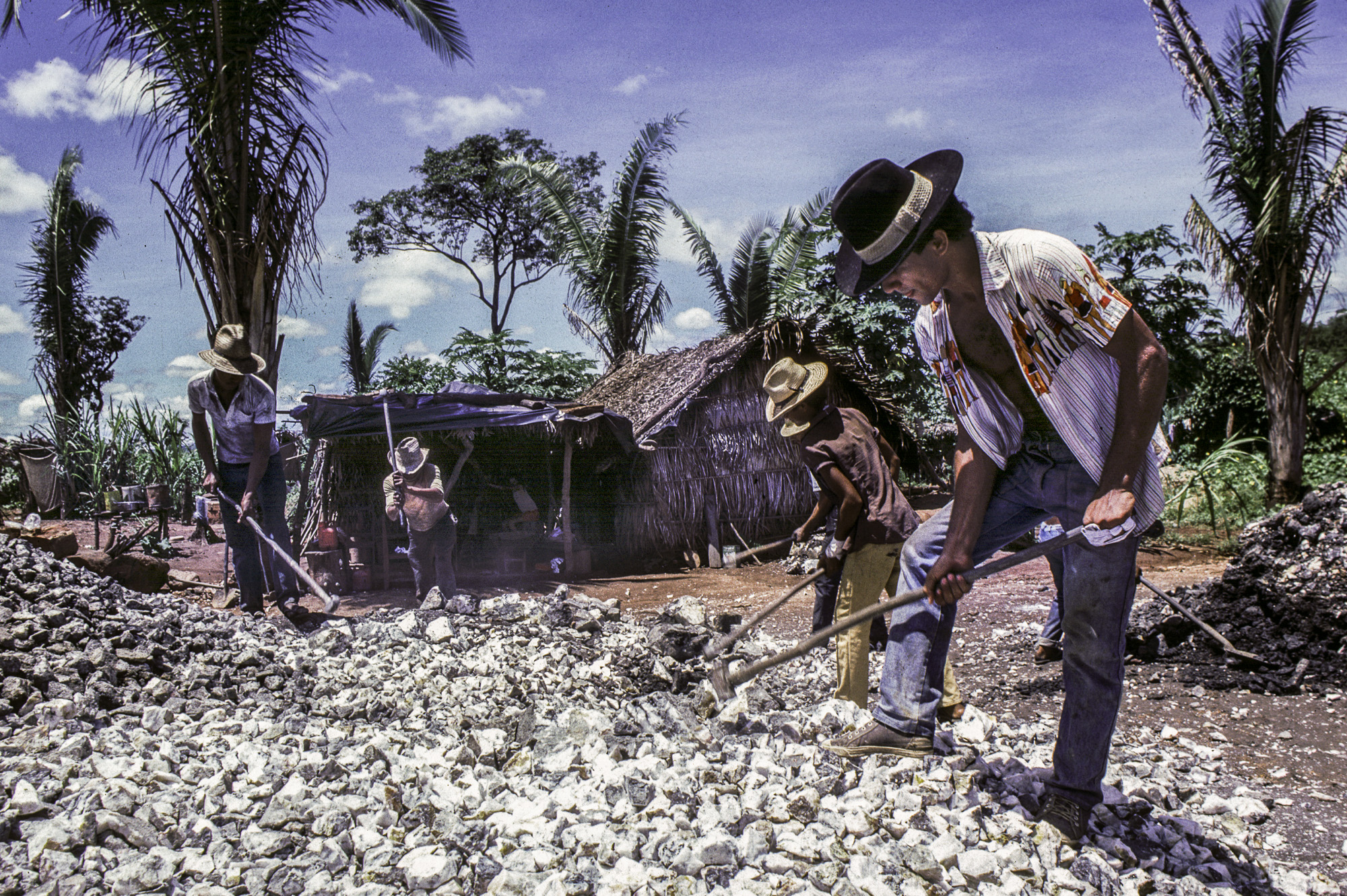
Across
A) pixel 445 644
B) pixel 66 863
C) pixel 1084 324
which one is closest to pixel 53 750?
pixel 66 863

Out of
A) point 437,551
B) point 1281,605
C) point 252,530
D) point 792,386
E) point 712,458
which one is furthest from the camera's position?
point 712,458

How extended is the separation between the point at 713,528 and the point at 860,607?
303 inches

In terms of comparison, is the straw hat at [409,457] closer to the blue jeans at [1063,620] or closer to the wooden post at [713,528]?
the blue jeans at [1063,620]

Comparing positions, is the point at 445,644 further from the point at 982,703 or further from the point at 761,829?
the point at 982,703

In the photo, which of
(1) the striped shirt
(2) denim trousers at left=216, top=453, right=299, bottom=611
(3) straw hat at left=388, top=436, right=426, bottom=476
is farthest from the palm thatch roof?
(1) the striped shirt

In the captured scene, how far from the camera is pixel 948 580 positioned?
2205 millimetres

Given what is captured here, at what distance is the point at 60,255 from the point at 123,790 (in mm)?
19497

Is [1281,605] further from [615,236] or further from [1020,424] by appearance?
[615,236]

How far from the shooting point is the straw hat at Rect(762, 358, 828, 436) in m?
4.15

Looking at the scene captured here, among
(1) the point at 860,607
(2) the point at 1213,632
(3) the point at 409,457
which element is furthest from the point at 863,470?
(3) the point at 409,457

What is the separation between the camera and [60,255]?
1714 cm

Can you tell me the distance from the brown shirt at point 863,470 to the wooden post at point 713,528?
7.20 metres

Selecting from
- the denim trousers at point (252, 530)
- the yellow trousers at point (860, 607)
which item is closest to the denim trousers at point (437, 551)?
the denim trousers at point (252, 530)

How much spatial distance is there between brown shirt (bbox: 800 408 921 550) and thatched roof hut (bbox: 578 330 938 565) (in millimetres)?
A: 6673
